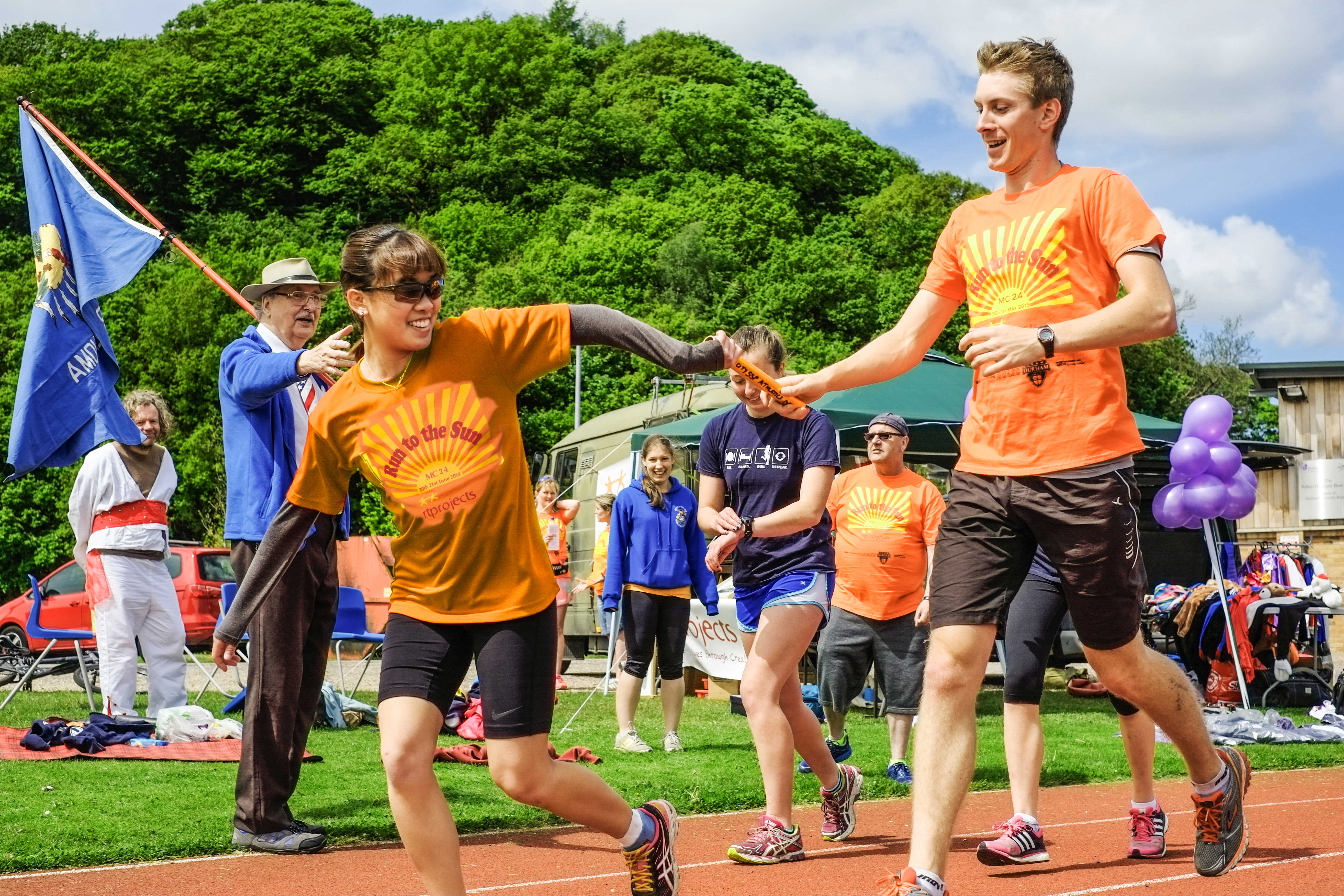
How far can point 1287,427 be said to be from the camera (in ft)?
105

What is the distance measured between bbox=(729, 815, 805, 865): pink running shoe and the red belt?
5.33 metres

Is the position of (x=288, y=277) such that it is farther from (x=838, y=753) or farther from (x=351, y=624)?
(x=351, y=624)

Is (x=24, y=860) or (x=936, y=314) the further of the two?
(x=24, y=860)

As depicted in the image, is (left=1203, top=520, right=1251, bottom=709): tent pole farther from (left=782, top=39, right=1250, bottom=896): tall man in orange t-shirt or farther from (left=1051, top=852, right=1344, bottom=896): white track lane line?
(left=782, top=39, right=1250, bottom=896): tall man in orange t-shirt

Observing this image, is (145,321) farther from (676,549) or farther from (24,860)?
(24,860)

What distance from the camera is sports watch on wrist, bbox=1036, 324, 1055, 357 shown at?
11.6 ft

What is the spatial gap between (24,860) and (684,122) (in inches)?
2402

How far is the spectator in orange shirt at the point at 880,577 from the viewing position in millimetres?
8359

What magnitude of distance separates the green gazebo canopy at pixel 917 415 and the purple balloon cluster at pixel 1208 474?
2.49 meters

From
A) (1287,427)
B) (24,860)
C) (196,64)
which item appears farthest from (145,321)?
(24,860)

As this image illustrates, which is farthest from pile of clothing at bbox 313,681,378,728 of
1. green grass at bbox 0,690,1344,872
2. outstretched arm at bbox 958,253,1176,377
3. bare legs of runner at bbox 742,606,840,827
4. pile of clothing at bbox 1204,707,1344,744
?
outstretched arm at bbox 958,253,1176,377

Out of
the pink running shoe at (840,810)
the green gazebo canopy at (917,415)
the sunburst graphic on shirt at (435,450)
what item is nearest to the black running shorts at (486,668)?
the sunburst graphic on shirt at (435,450)

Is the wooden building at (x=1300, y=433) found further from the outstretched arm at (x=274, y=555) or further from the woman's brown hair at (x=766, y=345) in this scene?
the outstretched arm at (x=274, y=555)

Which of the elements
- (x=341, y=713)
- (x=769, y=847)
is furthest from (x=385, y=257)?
(x=341, y=713)
